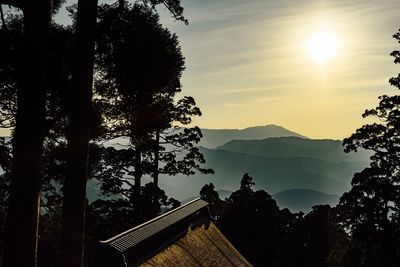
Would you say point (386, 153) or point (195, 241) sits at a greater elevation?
point (386, 153)

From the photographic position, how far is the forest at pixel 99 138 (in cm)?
689

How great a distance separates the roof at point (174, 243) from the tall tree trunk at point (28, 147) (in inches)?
48.7

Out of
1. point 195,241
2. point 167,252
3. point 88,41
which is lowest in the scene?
point 167,252

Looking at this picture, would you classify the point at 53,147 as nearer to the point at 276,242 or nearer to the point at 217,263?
the point at 217,263

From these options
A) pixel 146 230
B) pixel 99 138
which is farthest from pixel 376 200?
pixel 146 230

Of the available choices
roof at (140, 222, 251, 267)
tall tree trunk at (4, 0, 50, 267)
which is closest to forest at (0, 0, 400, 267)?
tall tree trunk at (4, 0, 50, 267)

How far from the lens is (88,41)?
8148 mm

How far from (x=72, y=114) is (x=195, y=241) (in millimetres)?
6579

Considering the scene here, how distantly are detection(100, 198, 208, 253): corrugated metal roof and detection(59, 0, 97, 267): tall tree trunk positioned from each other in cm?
87

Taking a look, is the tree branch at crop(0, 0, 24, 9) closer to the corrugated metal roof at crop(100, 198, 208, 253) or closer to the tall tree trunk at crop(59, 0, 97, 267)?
the tall tree trunk at crop(59, 0, 97, 267)

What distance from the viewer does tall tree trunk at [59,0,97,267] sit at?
800cm

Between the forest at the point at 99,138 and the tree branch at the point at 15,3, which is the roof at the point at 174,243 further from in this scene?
the tree branch at the point at 15,3

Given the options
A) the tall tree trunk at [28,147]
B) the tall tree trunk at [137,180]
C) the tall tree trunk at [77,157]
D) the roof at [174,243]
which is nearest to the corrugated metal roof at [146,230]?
the roof at [174,243]

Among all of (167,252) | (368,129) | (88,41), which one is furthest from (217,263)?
(368,129)
